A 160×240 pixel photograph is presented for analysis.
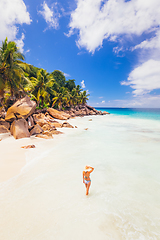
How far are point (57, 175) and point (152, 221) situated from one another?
11.7ft

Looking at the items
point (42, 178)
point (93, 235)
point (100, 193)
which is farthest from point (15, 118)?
point (93, 235)

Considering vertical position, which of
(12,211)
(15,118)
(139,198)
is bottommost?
(139,198)

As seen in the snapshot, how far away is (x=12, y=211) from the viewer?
2.94 metres

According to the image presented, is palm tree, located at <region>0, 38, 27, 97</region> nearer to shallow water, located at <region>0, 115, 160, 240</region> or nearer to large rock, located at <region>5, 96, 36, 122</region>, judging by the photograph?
large rock, located at <region>5, 96, 36, 122</region>

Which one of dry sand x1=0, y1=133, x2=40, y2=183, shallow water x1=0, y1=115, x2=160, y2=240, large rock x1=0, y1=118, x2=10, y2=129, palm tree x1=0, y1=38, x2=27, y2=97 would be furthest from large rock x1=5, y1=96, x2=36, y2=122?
shallow water x1=0, y1=115, x2=160, y2=240

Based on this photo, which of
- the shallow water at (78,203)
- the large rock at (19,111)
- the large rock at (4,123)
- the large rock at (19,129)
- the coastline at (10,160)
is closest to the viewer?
the shallow water at (78,203)

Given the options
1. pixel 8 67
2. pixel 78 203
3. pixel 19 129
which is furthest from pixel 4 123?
pixel 78 203

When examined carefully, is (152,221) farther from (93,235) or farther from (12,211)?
(12,211)

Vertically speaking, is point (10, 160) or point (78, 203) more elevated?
point (10, 160)

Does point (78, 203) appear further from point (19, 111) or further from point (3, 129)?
point (3, 129)

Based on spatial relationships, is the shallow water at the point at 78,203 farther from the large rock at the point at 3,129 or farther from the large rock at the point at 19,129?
the large rock at the point at 3,129

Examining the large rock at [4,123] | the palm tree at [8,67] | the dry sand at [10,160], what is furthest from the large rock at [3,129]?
the palm tree at [8,67]

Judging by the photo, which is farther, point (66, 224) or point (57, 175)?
point (57, 175)

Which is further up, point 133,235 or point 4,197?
point 4,197
